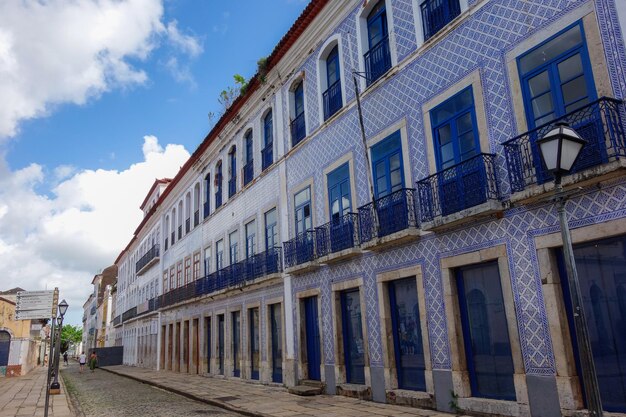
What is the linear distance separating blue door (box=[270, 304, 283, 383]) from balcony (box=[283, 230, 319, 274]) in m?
1.81

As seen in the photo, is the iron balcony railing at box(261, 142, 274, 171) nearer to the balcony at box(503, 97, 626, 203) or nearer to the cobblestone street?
the cobblestone street

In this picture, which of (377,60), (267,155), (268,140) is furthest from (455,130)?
(268,140)

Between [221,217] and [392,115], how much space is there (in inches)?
Result: 429

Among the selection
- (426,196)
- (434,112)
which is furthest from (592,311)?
(434,112)

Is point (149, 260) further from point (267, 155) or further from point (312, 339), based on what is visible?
point (312, 339)

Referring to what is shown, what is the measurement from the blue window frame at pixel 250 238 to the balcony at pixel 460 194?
835 cm

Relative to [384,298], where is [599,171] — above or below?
above

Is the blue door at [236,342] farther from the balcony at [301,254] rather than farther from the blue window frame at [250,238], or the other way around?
the balcony at [301,254]

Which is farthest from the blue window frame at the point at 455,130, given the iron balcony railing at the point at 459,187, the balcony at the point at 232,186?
the balcony at the point at 232,186

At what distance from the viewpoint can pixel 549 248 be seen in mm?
6934

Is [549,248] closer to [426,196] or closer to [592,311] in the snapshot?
[592,311]

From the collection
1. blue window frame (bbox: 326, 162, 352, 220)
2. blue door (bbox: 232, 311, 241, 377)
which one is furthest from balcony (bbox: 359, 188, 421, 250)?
blue door (bbox: 232, 311, 241, 377)

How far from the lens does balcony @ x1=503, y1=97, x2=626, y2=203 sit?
6.00m

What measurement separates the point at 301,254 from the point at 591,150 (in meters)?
7.71
